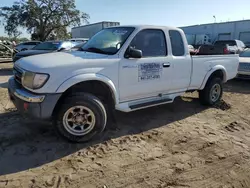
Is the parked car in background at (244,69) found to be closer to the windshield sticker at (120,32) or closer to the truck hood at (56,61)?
the windshield sticker at (120,32)

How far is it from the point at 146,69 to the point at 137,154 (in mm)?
1616

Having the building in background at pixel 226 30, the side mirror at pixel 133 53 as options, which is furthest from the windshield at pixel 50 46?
the building in background at pixel 226 30

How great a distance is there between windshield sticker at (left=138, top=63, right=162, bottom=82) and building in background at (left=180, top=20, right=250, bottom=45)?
77.7ft

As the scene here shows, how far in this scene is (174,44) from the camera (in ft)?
16.7

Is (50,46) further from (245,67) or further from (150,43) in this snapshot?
(245,67)

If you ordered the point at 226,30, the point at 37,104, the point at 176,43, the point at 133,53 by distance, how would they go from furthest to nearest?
the point at 226,30 < the point at 176,43 < the point at 133,53 < the point at 37,104

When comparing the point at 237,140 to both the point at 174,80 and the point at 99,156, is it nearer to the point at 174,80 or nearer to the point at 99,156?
the point at 174,80

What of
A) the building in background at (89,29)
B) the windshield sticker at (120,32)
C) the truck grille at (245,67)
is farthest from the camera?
the building in background at (89,29)

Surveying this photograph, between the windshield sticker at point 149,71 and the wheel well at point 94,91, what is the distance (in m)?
0.65

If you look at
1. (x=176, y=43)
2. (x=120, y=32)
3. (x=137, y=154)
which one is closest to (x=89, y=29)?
(x=176, y=43)

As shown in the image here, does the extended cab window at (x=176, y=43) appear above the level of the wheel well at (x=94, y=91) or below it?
above

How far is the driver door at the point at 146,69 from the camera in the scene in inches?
169

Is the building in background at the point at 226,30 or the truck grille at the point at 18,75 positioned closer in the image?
the truck grille at the point at 18,75

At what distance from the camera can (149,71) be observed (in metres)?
4.57
